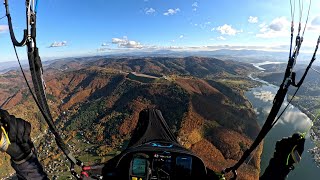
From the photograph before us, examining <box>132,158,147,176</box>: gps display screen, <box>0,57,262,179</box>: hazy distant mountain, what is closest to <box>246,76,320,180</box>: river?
<box>0,57,262,179</box>: hazy distant mountain

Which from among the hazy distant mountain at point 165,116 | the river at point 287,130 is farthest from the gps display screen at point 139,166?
the hazy distant mountain at point 165,116

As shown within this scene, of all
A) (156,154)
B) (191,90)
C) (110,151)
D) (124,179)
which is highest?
(156,154)

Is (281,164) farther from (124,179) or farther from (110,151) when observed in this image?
(110,151)

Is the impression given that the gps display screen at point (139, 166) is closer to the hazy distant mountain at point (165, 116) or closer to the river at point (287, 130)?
the river at point (287, 130)

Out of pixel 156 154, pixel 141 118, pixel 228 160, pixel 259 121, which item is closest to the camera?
pixel 156 154

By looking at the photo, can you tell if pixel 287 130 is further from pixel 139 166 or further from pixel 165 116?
pixel 139 166

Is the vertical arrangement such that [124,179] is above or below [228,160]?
above

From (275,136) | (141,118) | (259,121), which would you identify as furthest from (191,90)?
(141,118)

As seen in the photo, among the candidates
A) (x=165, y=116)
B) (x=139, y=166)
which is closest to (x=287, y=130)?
(x=165, y=116)

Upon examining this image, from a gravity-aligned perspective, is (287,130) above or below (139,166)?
below
